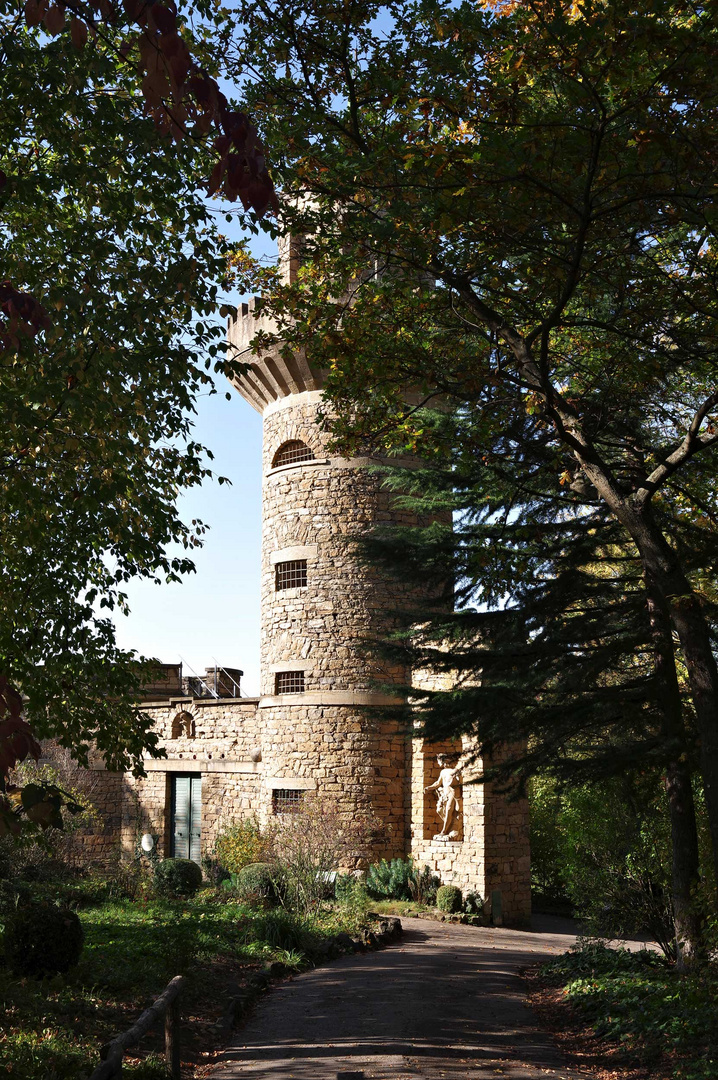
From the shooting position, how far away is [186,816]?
21109 mm

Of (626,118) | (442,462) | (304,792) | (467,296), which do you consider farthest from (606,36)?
(304,792)

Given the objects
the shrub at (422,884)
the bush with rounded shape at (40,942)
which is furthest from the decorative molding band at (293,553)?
the bush with rounded shape at (40,942)

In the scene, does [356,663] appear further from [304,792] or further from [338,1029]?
[338,1029]

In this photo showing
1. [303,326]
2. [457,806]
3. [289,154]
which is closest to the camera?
[289,154]

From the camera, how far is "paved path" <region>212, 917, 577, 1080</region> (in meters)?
6.53

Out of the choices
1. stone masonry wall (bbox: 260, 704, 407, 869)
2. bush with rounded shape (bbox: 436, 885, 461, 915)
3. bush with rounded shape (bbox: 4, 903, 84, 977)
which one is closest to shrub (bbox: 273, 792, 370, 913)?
stone masonry wall (bbox: 260, 704, 407, 869)

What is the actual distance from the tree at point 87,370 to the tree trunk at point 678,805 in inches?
180

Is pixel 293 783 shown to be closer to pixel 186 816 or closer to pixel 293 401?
pixel 186 816

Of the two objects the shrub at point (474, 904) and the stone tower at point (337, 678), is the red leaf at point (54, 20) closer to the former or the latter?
the stone tower at point (337, 678)

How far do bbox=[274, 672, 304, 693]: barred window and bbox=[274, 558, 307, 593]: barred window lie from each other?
1.62 metres

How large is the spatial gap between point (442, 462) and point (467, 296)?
406cm

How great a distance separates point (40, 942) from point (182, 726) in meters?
13.1

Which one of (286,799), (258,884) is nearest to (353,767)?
(286,799)

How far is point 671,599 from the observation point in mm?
7387
